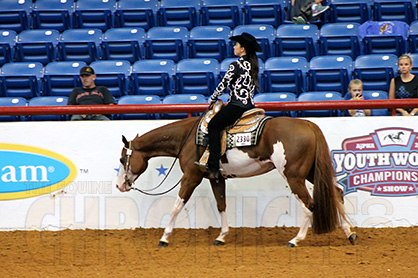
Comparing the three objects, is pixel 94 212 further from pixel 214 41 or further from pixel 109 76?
pixel 214 41

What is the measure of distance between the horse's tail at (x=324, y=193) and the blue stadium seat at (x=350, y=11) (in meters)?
6.17

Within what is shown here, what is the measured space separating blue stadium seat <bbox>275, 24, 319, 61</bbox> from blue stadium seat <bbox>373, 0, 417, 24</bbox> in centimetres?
153

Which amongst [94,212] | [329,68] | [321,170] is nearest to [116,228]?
[94,212]

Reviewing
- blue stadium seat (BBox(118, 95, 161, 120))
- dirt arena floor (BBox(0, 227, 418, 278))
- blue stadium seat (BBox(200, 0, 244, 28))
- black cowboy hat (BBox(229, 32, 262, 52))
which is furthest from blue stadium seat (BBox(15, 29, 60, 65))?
black cowboy hat (BBox(229, 32, 262, 52))

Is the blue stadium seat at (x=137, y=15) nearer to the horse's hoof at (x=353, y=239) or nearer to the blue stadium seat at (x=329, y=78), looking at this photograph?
the blue stadium seat at (x=329, y=78)

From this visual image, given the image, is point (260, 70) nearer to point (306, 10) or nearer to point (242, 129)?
point (306, 10)

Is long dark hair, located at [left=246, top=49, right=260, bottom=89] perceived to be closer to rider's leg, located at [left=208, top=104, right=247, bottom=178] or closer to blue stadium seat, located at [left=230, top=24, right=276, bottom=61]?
rider's leg, located at [left=208, top=104, right=247, bottom=178]

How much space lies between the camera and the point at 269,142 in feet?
21.1

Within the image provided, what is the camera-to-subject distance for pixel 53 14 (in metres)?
12.6

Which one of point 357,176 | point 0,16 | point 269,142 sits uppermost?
point 0,16

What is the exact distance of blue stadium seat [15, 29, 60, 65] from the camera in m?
11.5

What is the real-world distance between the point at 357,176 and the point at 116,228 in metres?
3.33

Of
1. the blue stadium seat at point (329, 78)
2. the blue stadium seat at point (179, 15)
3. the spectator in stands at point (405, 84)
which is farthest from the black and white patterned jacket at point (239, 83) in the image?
the blue stadium seat at point (179, 15)

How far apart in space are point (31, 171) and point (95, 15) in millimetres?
5932
